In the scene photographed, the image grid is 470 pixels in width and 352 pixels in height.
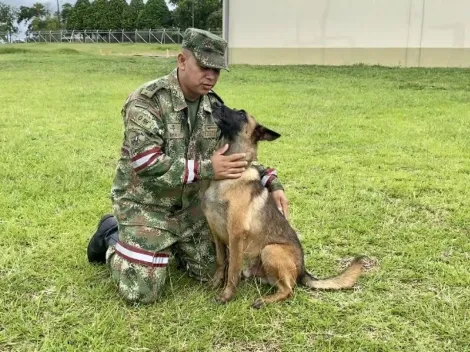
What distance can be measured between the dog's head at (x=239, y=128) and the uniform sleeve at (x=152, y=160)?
234 millimetres

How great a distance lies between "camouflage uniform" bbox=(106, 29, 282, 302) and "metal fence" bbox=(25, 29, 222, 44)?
141 feet

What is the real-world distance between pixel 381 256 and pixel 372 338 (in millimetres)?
1120

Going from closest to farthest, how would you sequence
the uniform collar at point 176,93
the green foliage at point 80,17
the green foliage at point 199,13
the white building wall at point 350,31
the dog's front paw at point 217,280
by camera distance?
the uniform collar at point 176,93
the dog's front paw at point 217,280
the white building wall at point 350,31
the green foliage at point 199,13
the green foliage at point 80,17

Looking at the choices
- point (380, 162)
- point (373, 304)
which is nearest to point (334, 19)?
point (380, 162)

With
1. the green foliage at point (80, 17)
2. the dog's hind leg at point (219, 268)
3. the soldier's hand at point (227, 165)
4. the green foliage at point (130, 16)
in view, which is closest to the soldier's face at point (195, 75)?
the soldier's hand at point (227, 165)

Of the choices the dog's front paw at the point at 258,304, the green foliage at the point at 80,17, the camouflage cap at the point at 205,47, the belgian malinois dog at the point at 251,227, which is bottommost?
the dog's front paw at the point at 258,304

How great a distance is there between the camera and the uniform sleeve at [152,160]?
2.88m

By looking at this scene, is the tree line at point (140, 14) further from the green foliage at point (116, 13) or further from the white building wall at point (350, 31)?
the white building wall at point (350, 31)

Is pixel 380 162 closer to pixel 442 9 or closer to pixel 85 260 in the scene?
pixel 85 260

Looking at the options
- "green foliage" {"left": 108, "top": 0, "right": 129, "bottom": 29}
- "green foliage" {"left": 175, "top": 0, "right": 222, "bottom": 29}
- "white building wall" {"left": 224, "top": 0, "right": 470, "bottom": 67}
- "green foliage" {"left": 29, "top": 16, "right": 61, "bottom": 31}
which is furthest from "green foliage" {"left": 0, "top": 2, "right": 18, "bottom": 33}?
"white building wall" {"left": 224, "top": 0, "right": 470, "bottom": 67}

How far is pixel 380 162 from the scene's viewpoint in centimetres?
616

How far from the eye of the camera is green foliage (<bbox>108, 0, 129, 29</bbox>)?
193 feet

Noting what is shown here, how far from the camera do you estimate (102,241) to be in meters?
3.46

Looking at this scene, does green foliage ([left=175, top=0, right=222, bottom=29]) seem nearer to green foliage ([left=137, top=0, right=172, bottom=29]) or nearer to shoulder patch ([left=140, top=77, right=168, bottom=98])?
green foliage ([left=137, top=0, right=172, bottom=29])
